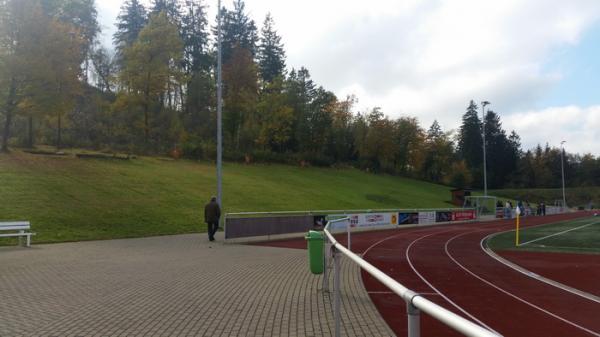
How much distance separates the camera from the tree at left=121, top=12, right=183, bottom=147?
1930 inches

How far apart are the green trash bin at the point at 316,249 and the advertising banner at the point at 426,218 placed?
2741 centimetres

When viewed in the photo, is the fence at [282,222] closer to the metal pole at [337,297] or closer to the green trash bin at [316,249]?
the green trash bin at [316,249]

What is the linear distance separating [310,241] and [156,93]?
150 feet

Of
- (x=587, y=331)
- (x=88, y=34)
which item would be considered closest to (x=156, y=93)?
(x=88, y=34)

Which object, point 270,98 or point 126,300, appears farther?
point 270,98

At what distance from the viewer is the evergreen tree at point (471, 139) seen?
417ft

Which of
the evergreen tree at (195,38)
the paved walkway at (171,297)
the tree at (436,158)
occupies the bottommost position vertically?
the paved walkway at (171,297)

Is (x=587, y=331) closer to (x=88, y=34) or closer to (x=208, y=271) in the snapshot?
(x=208, y=271)

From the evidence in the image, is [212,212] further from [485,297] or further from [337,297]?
[337,297]

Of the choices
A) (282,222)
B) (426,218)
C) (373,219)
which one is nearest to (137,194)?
(282,222)

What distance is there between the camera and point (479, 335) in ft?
5.94

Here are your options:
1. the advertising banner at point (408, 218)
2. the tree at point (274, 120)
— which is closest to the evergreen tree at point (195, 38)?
the tree at point (274, 120)

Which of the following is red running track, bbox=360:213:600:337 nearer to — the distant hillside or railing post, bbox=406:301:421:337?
railing post, bbox=406:301:421:337

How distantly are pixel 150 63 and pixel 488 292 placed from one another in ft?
151
